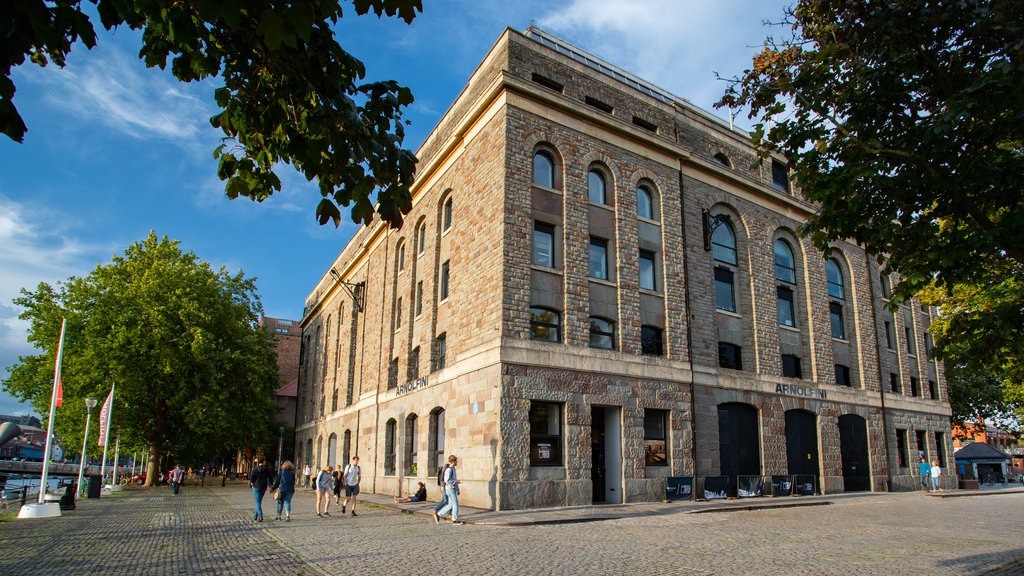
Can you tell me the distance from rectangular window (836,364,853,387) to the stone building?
0.11m

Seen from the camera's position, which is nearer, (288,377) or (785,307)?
(785,307)

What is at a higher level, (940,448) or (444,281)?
(444,281)

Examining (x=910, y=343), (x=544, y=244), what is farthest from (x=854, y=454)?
(x=544, y=244)

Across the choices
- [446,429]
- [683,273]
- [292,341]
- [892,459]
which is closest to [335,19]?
[446,429]

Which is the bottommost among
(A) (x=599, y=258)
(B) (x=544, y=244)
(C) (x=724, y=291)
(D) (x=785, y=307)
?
(D) (x=785, y=307)

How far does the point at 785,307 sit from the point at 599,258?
10.2m

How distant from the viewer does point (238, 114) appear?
4.98 m

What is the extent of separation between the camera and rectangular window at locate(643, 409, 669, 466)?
2072cm

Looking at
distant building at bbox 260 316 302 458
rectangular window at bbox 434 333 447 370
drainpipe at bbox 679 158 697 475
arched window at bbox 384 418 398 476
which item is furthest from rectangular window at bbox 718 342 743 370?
distant building at bbox 260 316 302 458

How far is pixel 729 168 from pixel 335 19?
24.2 meters

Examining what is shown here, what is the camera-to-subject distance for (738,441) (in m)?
23.2

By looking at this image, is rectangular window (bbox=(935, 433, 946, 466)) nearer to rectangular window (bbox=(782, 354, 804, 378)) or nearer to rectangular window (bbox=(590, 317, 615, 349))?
rectangular window (bbox=(782, 354, 804, 378))

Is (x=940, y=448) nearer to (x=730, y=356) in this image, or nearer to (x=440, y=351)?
(x=730, y=356)

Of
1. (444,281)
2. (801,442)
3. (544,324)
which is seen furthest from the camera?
(801,442)
